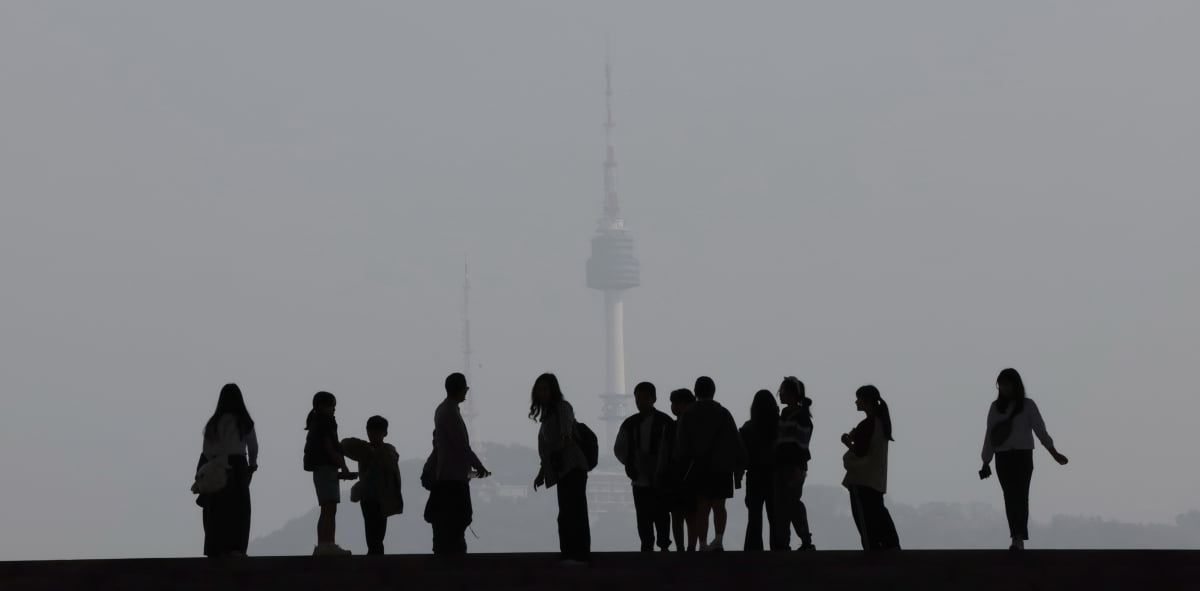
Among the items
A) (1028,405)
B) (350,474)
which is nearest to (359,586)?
(350,474)

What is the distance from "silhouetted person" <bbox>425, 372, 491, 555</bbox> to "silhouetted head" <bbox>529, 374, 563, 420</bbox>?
2.90 feet

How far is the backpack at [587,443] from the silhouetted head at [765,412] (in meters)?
1.86

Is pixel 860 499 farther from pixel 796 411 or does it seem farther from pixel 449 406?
pixel 449 406

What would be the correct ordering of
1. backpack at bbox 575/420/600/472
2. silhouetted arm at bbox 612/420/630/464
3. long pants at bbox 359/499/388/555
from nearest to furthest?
backpack at bbox 575/420/600/472
silhouetted arm at bbox 612/420/630/464
long pants at bbox 359/499/388/555

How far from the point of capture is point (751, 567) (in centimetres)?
1345

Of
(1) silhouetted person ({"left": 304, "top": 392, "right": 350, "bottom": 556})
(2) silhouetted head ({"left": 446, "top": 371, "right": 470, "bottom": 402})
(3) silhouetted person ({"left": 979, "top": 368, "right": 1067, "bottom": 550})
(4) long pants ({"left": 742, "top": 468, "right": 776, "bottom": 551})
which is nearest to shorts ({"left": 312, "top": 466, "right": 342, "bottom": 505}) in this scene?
(1) silhouetted person ({"left": 304, "top": 392, "right": 350, "bottom": 556})

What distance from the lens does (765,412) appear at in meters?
15.6

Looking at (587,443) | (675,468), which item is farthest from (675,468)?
(587,443)

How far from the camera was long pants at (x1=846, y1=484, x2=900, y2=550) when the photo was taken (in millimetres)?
15273

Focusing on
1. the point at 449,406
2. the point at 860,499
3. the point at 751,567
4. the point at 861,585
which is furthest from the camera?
the point at 860,499

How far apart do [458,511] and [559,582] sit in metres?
3.15

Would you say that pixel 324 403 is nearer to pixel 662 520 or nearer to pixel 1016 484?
pixel 662 520

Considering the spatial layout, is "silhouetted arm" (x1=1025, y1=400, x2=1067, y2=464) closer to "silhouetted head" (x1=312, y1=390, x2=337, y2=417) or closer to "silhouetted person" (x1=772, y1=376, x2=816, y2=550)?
"silhouetted person" (x1=772, y1=376, x2=816, y2=550)

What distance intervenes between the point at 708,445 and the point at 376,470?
2997 mm
